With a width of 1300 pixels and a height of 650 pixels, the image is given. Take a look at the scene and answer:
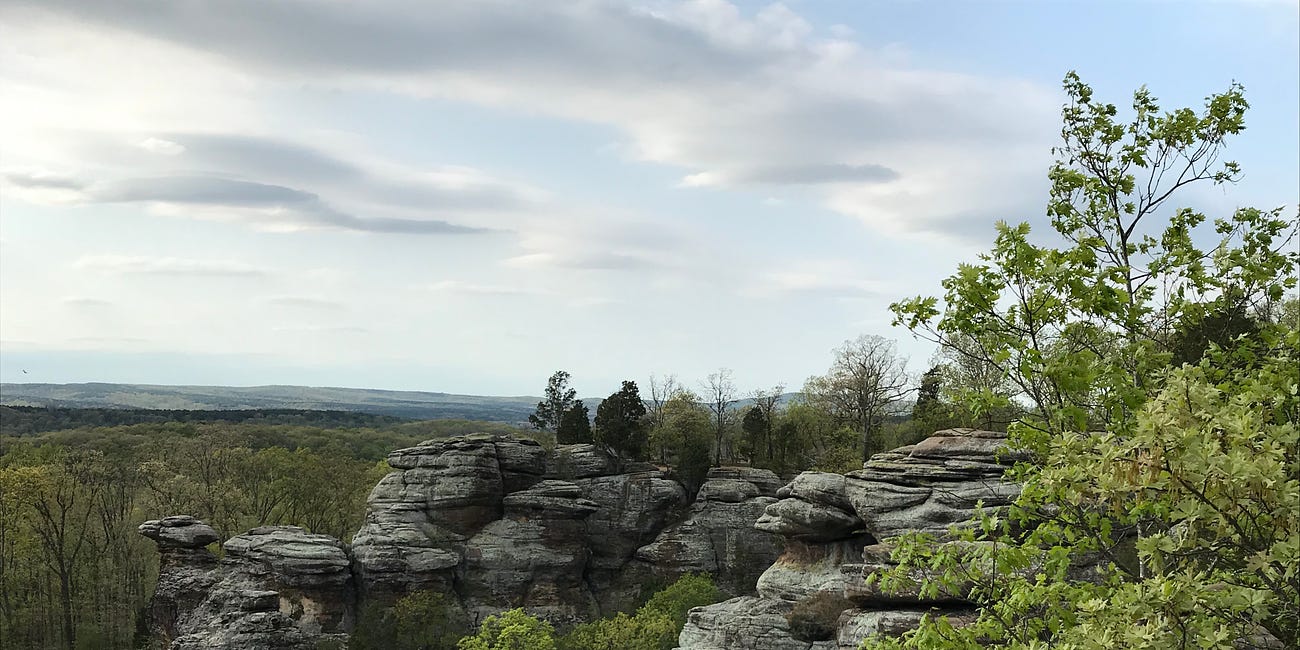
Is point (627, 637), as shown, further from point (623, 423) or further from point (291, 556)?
point (623, 423)

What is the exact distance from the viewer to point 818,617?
30.7 meters

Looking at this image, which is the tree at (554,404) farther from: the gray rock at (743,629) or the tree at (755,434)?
the gray rock at (743,629)

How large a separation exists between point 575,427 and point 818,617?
34417 mm

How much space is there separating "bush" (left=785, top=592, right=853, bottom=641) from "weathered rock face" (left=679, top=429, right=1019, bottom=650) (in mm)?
207

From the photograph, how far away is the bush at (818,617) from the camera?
3038cm

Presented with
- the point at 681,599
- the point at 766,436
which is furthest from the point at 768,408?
the point at 681,599

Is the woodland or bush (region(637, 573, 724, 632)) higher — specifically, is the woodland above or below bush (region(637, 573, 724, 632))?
above

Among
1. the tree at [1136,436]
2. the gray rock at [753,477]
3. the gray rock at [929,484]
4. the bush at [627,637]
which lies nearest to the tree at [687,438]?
the gray rock at [753,477]

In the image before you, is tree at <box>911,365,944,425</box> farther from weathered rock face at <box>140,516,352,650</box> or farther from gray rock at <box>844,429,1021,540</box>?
weathered rock face at <box>140,516,352,650</box>

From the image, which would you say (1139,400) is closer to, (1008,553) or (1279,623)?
(1008,553)

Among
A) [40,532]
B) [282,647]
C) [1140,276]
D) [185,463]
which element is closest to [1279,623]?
[1140,276]

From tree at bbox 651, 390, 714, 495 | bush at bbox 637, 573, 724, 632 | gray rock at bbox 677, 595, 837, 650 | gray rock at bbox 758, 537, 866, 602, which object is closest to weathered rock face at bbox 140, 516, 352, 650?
bush at bbox 637, 573, 724, 632

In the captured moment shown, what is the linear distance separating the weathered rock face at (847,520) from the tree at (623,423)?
23315 millimetres

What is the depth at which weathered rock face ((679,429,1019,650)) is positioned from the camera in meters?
30.6
